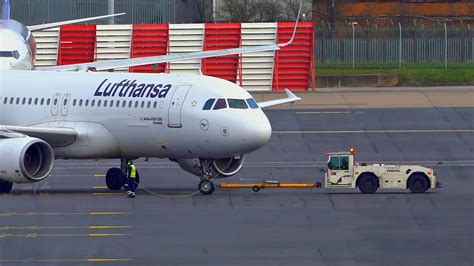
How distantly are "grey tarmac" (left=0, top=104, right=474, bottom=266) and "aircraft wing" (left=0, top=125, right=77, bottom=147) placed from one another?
1244 millimetres

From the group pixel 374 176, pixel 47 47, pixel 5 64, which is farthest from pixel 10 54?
pixel 374 176

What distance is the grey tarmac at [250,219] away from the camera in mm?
23188

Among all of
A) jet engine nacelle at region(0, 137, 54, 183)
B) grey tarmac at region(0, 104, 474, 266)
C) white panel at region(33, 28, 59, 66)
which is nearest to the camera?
grey tarmac at region(0, 104, 474, 266)

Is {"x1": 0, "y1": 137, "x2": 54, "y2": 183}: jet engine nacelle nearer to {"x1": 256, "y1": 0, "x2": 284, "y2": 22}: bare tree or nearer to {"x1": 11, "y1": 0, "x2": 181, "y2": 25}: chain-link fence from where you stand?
{"x1": 11, "y1": 0, "x2": 181, "y2": 25}: chain-link fence

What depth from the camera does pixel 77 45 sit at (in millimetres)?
61250

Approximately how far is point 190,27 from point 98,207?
3186cm

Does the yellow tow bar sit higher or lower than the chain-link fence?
lower

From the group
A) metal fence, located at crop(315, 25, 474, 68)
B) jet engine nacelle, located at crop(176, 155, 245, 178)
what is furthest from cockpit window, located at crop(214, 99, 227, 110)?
metal fence, located at crop(315, 25, 474, 68)

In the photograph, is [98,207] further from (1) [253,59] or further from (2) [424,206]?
(1) [253,59]

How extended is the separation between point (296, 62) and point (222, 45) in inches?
134

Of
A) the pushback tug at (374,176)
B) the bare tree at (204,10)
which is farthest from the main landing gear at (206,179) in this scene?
the bare tree at (204,10)

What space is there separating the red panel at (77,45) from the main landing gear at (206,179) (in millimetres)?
28892

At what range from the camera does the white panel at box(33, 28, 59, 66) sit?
61.2m

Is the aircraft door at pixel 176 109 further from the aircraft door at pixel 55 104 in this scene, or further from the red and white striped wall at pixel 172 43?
the red and white striped wall at pixel 172 43
